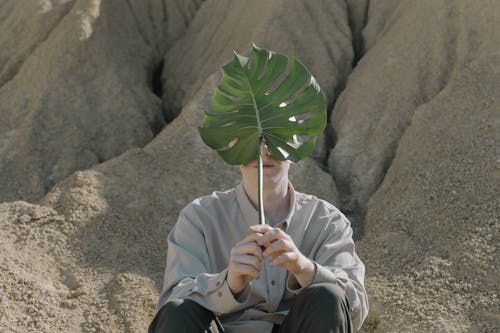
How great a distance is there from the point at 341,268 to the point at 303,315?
291mm

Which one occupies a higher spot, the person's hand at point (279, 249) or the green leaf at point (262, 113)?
the green leaf at point (262, 113)

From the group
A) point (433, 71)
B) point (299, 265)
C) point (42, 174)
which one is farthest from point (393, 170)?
point (299, 265)

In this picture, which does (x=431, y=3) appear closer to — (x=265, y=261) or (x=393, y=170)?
(x=393, y=170)

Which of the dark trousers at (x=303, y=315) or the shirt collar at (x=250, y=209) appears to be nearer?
the dark trousers at (x=303, y=315)

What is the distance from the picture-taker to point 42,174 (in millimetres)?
7641

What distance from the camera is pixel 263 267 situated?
11.2 ft

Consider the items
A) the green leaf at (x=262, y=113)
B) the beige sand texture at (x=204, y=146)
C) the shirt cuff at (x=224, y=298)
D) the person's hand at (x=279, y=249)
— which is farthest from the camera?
the beige sand texture at (x=204, y=146)

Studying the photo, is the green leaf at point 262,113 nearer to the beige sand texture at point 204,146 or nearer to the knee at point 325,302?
the knee at point 325,302

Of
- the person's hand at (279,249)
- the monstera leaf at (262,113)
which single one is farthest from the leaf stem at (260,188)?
the person's hand at (279,249)

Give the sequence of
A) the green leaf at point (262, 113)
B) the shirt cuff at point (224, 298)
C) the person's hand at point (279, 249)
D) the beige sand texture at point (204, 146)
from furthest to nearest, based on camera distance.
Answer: the beige sand texture at point (204, 146), the green leaf at point (262, 113), the shirt cuff at point (224, 298), the person's hand at point (279, 249)

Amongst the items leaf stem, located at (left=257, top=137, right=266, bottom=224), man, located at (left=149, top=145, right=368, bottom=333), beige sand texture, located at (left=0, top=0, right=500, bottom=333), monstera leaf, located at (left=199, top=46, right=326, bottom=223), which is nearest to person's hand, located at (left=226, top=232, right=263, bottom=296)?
man, located at (left=149, top=145, right=368, bottom=333)

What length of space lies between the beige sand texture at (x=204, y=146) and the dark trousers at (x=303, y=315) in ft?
6.57

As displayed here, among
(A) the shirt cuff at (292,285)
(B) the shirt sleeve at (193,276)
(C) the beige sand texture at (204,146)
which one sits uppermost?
(B) the shirt sleeve at (193,276)

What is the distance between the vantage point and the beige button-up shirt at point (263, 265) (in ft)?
10.4
